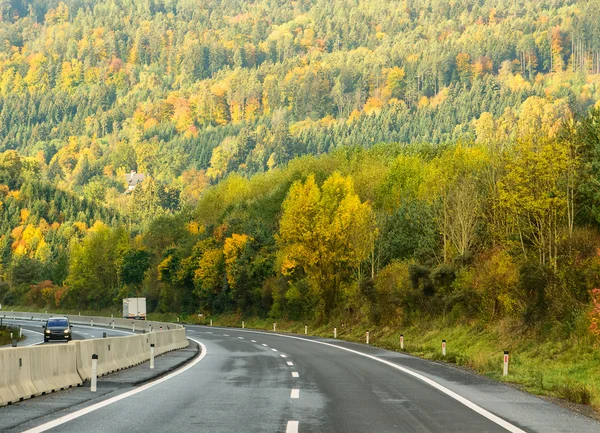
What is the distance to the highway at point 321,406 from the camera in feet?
44.0

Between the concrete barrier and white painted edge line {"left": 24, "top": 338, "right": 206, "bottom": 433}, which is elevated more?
the concrete barrier

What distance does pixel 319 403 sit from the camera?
16.7m

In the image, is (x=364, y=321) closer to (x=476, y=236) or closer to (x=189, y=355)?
(x=476, y=236)

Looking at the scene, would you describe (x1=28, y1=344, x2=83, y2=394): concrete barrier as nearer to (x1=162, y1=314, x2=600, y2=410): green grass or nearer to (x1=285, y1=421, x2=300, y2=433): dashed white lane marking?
(x1=285, y1=421, x2=300, y2=433): dashed white lane marking

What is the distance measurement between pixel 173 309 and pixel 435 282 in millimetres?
65075

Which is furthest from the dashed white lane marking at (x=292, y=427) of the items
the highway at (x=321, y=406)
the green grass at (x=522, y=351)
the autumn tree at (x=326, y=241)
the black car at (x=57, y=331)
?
the autumn tree at (x=326, y=241)

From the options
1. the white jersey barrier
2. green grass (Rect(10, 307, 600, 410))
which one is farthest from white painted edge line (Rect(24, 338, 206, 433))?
green grass (Rect(10, 307, 600, 410))

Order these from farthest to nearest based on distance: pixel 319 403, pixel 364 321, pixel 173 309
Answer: pixel 173 309, pixel 364 321, pixel 319 403

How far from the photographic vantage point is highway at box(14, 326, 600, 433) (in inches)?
528

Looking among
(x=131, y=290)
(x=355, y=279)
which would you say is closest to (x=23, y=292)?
(x=131, y=290)

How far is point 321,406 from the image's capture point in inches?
637

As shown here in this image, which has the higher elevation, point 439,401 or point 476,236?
point 476,236

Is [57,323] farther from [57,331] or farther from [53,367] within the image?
[53,367]

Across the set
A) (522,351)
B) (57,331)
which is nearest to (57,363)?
(522,351)
